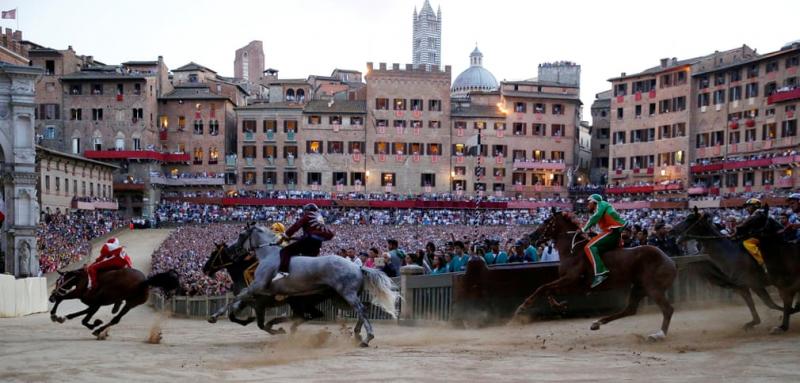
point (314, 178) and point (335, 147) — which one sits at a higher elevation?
point (335, 147)

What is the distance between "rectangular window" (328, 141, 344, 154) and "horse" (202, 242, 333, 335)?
69214 millimetres

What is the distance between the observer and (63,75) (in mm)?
83438

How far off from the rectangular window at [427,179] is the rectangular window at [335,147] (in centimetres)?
896

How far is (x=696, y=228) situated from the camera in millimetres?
15719

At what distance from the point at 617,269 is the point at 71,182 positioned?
2544 inches

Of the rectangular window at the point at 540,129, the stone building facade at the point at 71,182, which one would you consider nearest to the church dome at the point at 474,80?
the rectangular window at the point at 540,129

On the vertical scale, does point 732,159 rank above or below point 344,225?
above

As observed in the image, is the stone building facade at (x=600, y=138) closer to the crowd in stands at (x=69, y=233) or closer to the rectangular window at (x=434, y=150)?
the rectangular window at (x=434, y=150)

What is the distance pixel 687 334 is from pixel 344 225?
181 ft

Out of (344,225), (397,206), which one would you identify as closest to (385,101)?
(397,206)

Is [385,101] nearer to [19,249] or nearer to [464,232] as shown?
[464,232]

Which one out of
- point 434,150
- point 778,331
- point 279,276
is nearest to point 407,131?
point 434,150

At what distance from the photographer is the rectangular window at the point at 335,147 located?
87.1 m

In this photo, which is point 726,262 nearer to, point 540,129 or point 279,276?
point 279,276
